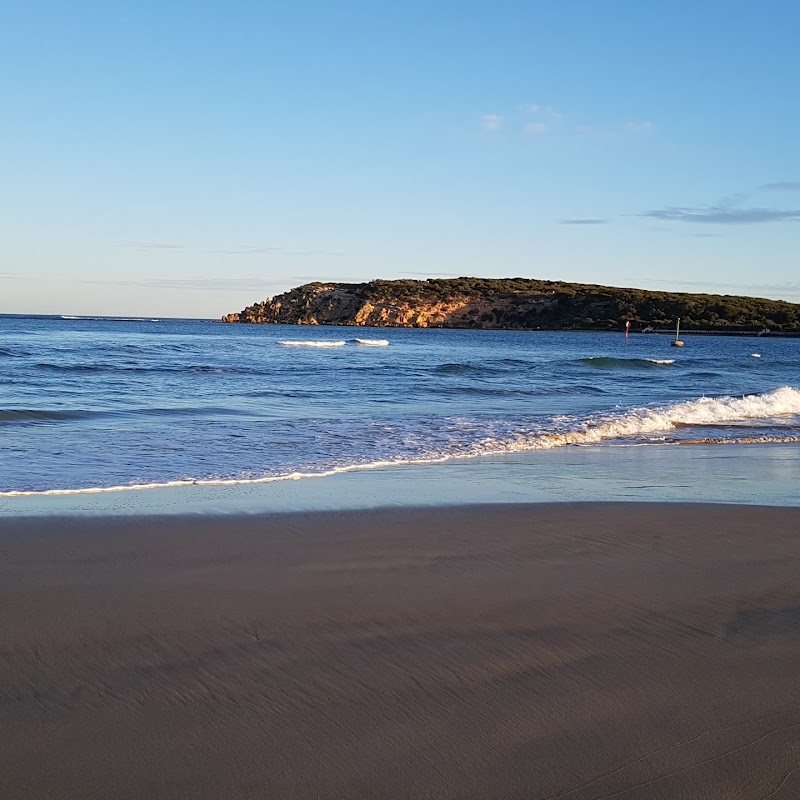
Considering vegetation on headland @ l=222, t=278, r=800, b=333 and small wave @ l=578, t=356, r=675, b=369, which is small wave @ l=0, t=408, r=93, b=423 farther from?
vegetation on headland @ l=222, t=278, r=800, b=333

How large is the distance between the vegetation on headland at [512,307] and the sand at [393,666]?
361 ft

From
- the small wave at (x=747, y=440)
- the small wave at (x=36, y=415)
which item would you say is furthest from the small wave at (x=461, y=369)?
the small wave at (x=747, y=440)

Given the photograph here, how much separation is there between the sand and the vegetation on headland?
110028 millimetres

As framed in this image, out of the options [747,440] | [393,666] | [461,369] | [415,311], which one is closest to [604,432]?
[747,440]

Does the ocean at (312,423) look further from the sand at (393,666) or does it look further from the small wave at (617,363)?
the small wave at (617,363)

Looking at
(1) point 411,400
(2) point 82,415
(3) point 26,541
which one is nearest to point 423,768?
(3) point 26,541

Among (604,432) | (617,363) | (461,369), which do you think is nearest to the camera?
(604,432)

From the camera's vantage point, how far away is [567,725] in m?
2.90

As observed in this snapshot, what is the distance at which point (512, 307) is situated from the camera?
127625 millimetres

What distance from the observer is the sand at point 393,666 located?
260cm

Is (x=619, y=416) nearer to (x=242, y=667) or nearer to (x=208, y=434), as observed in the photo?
(x=208, y=434)

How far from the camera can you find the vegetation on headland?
11412 cm

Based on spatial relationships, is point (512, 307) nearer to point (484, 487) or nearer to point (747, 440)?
point (747, 440)

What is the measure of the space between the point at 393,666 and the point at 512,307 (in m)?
126
